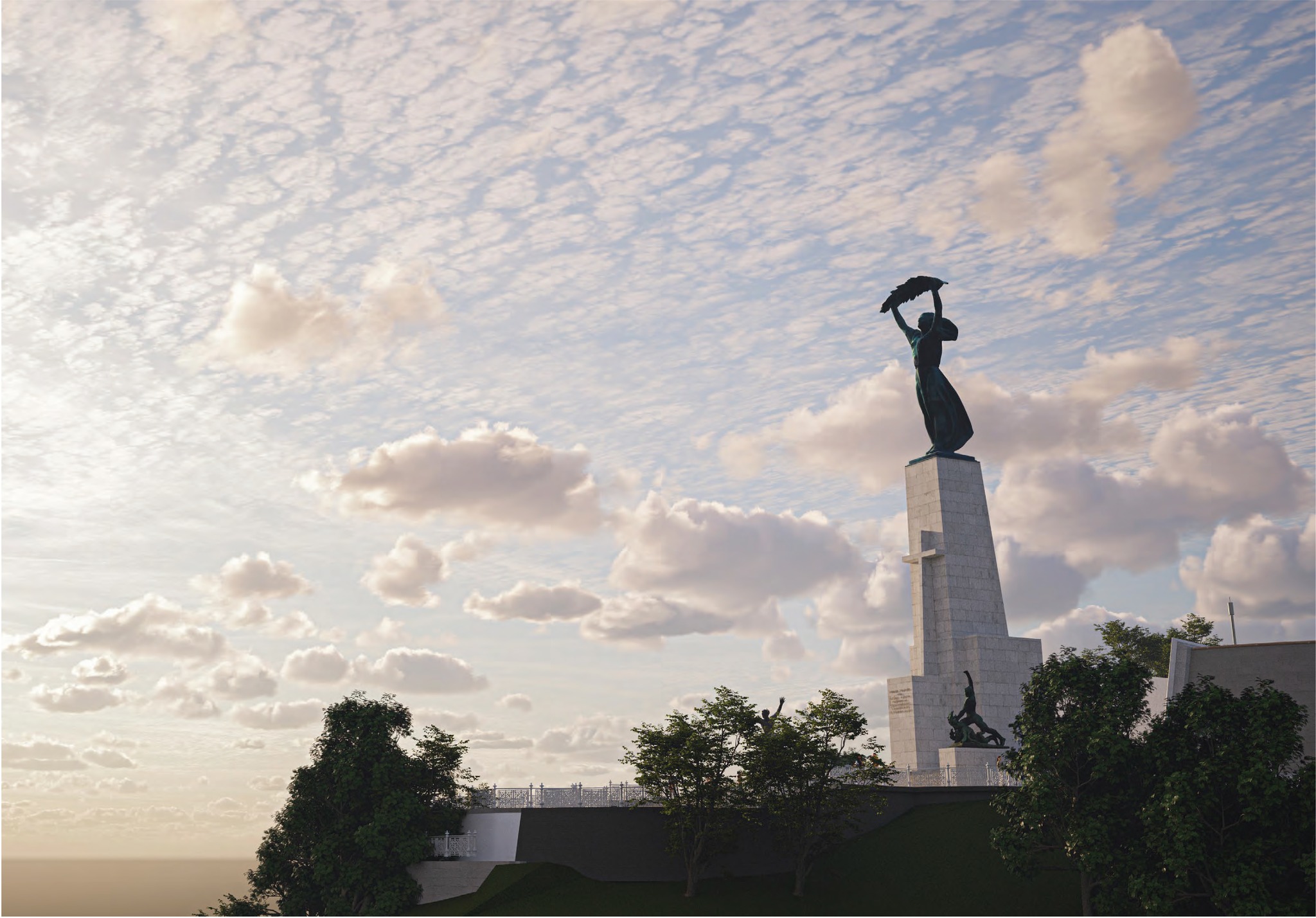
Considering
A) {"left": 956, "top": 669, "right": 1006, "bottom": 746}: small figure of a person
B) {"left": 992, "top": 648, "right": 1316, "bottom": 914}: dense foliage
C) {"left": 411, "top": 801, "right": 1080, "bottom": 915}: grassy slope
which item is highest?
{"left": 956, "top": 669, "right": 1006, "bottom": 746}: small figure of a person

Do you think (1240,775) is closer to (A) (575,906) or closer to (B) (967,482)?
(A) (575,906)

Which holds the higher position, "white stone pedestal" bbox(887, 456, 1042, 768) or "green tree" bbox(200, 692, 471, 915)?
"white stone pedestal" bbox(887, 456, 1042, 768)

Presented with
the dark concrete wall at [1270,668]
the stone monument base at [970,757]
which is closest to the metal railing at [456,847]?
the stone monument base at [970,757]

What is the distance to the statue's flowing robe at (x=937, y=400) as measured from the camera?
56.8 meters

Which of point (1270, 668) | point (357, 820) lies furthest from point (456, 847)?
point (1270, 668)

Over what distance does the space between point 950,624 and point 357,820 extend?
88.5 ft

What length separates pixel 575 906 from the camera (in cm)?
3769

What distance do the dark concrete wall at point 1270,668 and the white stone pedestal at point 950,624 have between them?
1366 centimetres

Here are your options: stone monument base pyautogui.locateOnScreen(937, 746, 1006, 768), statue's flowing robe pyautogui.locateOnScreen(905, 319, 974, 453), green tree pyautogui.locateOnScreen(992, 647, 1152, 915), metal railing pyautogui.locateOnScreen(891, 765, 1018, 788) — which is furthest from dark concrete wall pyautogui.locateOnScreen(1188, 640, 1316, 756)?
statue's flowing robe pyautogui.locateOnScreen(905, 319, 974, 453)

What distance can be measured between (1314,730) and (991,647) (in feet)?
58.1

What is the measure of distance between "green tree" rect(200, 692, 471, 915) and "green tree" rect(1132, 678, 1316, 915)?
23160 mm

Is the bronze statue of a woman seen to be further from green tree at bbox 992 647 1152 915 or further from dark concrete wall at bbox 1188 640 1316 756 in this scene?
green tree at bbox 992 647 1152 915

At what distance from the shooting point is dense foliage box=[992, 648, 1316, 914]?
90.5ft

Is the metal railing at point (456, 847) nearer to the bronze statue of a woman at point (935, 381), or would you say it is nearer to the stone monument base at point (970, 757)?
the stone monument base at point (970, 757)
